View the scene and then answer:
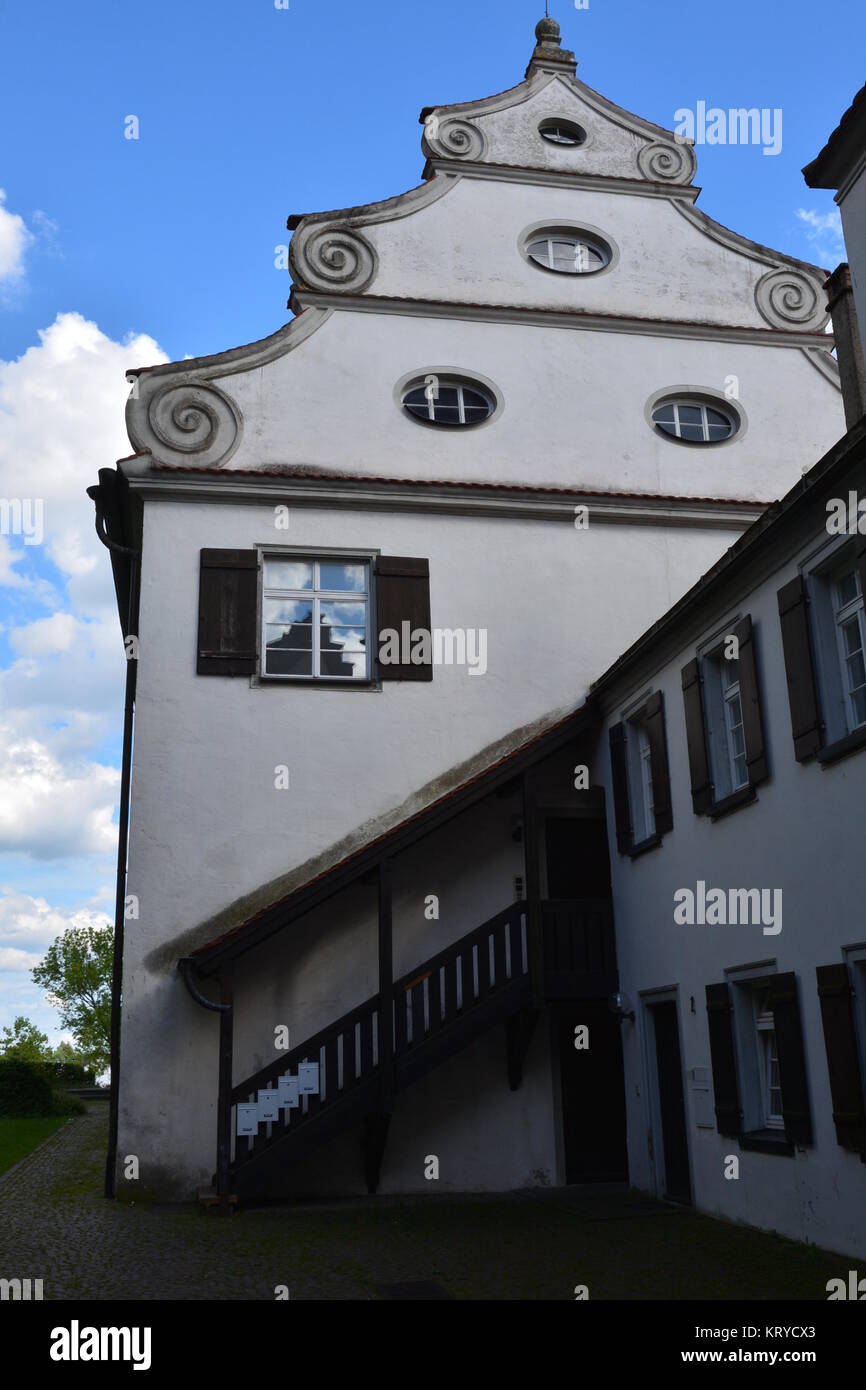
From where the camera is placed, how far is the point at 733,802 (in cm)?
977

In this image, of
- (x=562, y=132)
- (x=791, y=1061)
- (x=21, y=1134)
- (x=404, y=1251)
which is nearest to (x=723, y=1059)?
(x=791, y=1061)

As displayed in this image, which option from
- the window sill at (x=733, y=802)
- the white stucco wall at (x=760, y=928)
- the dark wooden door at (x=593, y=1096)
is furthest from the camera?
the dark wooden door at (x=593, y=1096)

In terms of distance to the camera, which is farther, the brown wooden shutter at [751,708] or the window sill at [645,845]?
the window sill at [645,845]

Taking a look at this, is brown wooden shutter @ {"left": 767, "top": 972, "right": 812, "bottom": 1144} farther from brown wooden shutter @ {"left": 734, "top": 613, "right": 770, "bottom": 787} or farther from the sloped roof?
the sloped roof

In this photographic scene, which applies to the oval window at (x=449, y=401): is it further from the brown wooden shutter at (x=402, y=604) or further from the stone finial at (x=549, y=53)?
the stone finial at (x=549, y=53)

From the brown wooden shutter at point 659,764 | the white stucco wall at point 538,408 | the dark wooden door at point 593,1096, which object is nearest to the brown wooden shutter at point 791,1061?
the brown wooden shutter at point 659,764

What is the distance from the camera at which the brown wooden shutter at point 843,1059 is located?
7855 mm

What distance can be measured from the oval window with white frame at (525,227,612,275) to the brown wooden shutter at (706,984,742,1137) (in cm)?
963

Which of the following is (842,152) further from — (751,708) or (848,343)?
(751,708)

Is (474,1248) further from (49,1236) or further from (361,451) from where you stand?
(361,451)

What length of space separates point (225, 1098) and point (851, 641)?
6571 millimetres

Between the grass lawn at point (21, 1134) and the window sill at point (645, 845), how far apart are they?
784 centimetres

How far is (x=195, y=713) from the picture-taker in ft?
41.8

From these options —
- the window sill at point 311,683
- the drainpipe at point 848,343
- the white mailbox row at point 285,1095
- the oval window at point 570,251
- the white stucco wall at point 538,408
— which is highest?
the oval window at point 570,251
